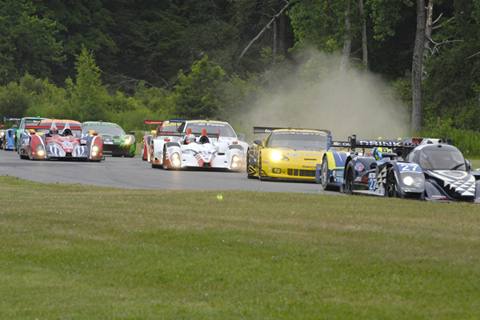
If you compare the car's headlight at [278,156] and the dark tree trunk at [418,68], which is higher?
the dark tree trunk at [418,68]

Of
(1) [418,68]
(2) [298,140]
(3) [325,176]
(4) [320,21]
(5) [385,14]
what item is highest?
(4) [320,21]

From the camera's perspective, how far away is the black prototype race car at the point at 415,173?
14133mm

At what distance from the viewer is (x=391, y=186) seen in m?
14.8

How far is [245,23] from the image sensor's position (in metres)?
75.6

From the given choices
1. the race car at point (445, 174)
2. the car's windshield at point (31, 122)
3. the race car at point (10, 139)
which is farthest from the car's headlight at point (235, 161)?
the race car at point (10, 139)

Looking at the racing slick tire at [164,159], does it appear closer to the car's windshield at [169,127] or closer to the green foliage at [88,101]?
the car's windshield at [169,127]

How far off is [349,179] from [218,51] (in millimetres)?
59568

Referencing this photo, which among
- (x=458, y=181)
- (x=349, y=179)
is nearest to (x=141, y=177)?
(x=349, y=179)

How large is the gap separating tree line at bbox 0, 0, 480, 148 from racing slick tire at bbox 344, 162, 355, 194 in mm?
25273

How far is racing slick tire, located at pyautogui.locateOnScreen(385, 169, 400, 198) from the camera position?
47.6 feet

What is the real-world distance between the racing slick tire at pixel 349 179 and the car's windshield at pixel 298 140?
4.63 m

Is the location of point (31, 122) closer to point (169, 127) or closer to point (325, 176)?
point (169, 127)

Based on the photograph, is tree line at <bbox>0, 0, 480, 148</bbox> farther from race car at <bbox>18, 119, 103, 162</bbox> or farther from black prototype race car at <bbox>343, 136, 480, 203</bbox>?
black prototype race car at <bbox>343, 136, 480, 203</bbox>

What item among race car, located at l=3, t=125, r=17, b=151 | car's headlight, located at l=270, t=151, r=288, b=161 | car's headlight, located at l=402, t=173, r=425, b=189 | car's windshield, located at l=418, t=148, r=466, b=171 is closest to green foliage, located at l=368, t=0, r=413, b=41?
race car, located at l=3, t=125, r=17, b=151
